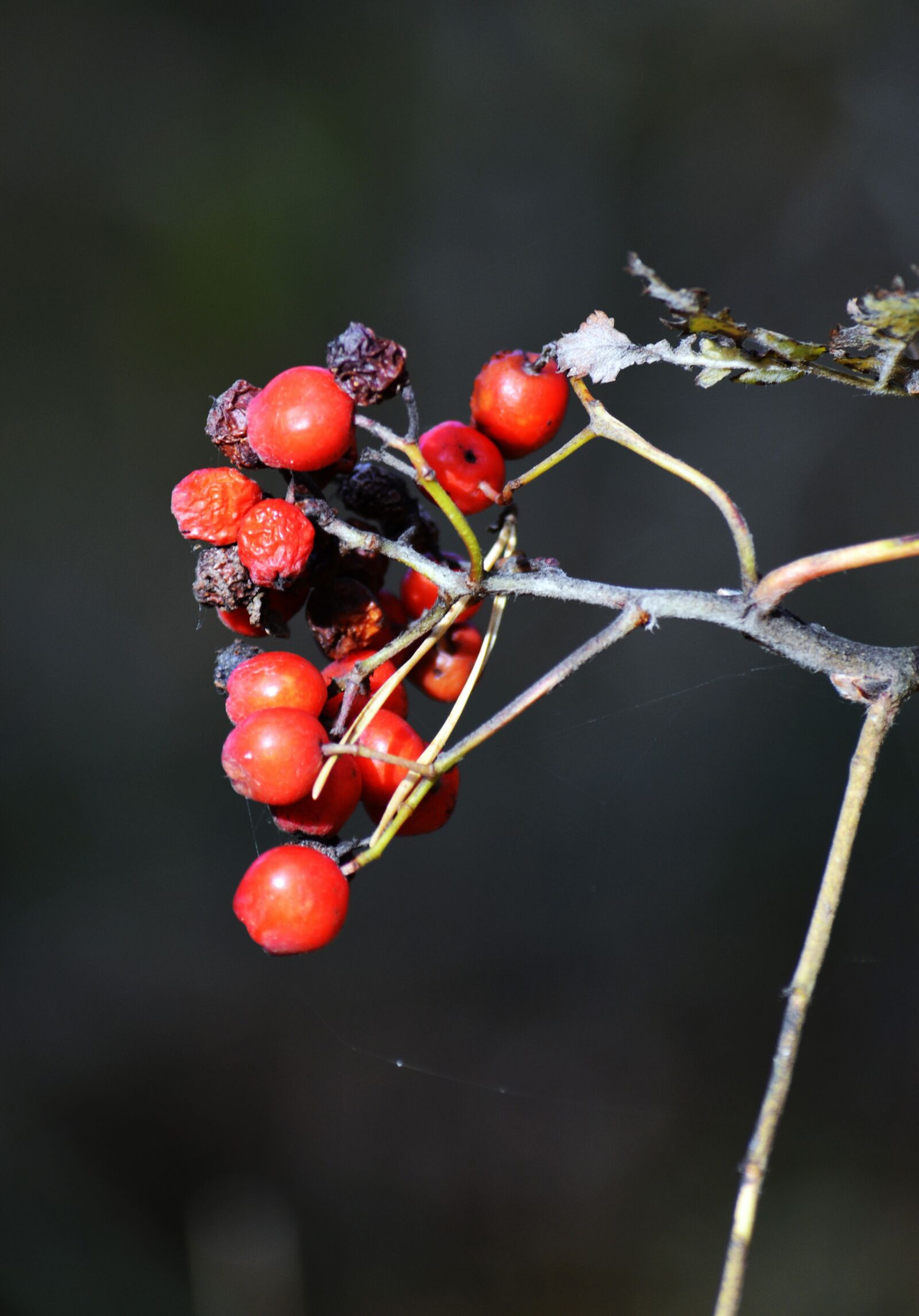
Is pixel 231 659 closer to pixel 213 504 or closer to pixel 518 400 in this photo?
pixel 213 504

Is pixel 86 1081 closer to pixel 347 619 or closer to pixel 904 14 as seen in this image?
pixel 347 619

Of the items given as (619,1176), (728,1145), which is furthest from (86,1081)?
(728,1145)

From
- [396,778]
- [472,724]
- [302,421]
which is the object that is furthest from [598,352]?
[472,724]

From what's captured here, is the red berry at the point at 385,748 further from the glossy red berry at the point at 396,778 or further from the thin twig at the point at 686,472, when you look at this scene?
the thin twig at the point at 686,472

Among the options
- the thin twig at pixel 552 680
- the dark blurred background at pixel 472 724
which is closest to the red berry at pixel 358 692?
the thin twig at pixel 552 680

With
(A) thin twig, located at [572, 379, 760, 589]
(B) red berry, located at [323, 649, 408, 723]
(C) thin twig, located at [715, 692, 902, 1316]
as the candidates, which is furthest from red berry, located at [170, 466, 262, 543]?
(C) thin twig, located at [715, 692, 902, 1316]

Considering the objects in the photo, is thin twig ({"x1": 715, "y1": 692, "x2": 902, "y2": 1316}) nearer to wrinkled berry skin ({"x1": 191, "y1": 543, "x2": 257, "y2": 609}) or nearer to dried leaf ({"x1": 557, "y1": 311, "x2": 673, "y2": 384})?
dried leaf ({"x1": 557, "y1": 311, "x2": 673, "y2": 384})
